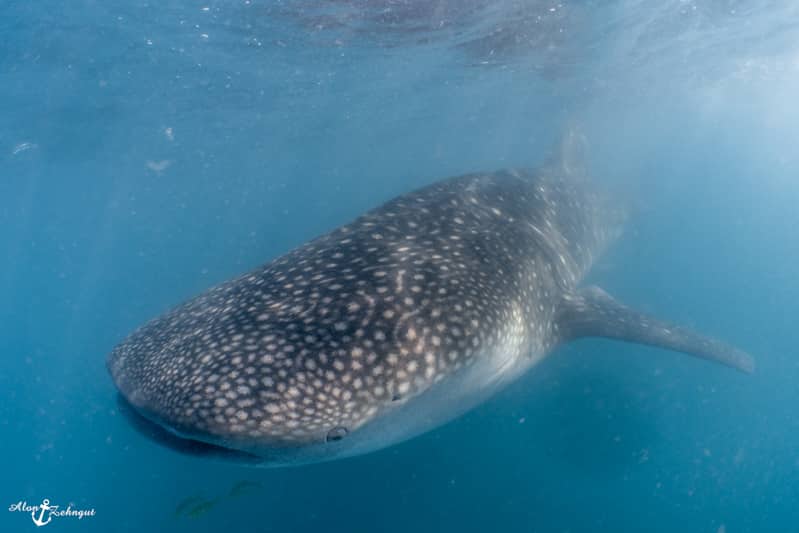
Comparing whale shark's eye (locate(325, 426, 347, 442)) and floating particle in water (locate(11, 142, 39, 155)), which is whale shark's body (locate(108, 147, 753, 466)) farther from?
floating particle in water (locate(11, 142, 39, 155))

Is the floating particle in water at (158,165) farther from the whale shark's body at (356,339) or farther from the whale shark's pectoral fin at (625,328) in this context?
the whale shark's pectoral fin at (625,328)

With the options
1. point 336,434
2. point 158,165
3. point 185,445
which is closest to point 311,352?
point 336,434

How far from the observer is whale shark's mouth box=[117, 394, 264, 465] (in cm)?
297

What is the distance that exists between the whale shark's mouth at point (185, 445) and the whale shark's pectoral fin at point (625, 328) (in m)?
4.12

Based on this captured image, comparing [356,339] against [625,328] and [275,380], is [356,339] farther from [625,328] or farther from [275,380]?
[625,328]

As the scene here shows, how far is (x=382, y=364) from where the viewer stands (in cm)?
325

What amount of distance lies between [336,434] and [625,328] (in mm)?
4721

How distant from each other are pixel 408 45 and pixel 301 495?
17653 mm

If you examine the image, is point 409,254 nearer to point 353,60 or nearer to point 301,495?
point 301,495

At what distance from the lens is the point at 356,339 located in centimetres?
333

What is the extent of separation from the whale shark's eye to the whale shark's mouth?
1.44 feet

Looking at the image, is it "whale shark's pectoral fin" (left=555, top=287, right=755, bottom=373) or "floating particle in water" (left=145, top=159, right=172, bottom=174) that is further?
"floating particle in water" (left=145, top=159, right=172, bottom=174)

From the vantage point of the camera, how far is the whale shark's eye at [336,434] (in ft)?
9.59

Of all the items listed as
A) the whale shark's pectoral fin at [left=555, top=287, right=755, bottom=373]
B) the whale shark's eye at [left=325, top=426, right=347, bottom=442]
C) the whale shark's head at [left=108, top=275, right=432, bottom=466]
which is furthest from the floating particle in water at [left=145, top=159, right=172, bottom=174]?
the whale shark's eye at [left=325, top=426, right=347, bottom=442]
